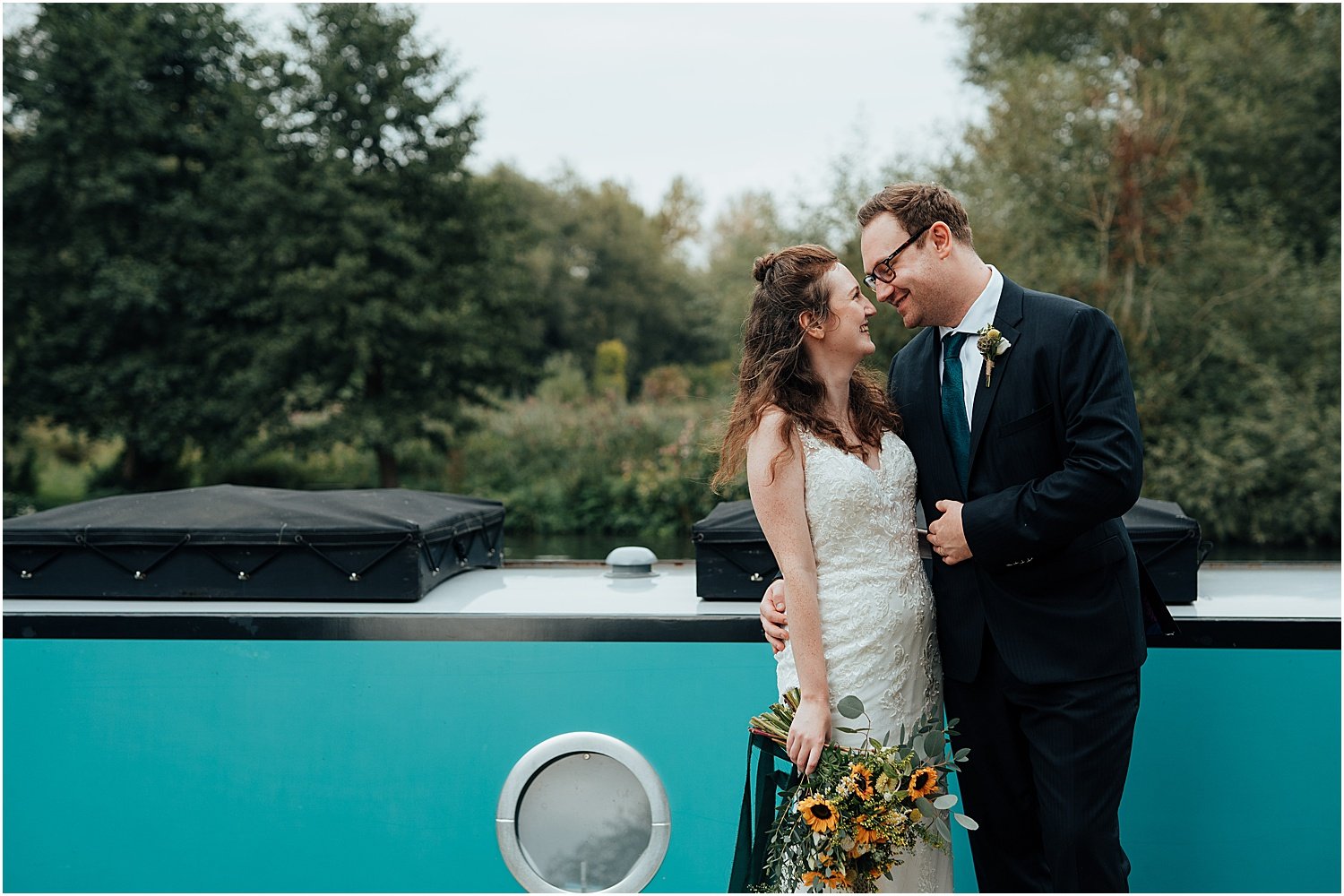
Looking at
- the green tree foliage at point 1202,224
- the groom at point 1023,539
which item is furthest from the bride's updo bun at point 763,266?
the green tree foliage at point 1202,224

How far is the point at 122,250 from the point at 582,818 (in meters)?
15.8

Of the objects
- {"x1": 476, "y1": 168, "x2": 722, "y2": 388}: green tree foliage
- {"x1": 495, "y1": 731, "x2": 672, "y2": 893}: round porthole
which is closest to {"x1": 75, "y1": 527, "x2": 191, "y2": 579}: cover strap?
{"x1": 495, "y1": 731, "x2": 672, "y2": 893}: round porthole

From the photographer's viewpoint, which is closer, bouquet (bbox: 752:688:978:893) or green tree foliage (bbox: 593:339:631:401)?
bouquet (bbox: 752:688:978:893)

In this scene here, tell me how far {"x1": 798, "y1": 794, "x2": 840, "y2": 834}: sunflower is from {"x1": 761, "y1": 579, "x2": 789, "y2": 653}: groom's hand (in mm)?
318

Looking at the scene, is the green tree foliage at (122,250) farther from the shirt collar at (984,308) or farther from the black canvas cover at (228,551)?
the shirt collar at (984,308)

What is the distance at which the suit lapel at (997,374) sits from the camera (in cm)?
202

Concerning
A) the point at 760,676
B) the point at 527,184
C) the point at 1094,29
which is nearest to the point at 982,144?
the point at 1094,29

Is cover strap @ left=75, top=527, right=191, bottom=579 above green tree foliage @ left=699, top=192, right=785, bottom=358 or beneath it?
beneath

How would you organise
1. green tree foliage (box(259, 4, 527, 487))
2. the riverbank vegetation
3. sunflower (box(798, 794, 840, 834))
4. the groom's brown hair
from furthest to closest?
green tree foliage (box(259, 4, 527, 487)) < the riverbank vegetation < the groom's brown hair < sunflower (box(798, 794, 840, 834))

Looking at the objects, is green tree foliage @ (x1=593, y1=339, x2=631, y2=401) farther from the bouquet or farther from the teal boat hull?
the bouquet

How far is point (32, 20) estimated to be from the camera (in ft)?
51.0

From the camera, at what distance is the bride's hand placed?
1982 millimetres

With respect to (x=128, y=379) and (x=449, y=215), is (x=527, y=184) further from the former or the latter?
(x=128, y=379)

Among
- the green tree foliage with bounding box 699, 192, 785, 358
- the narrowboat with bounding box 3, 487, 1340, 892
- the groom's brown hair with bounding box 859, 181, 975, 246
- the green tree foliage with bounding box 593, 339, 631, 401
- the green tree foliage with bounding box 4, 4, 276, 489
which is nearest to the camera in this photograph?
the groom's brown hair with bounding box 859, 181, 975, 246
